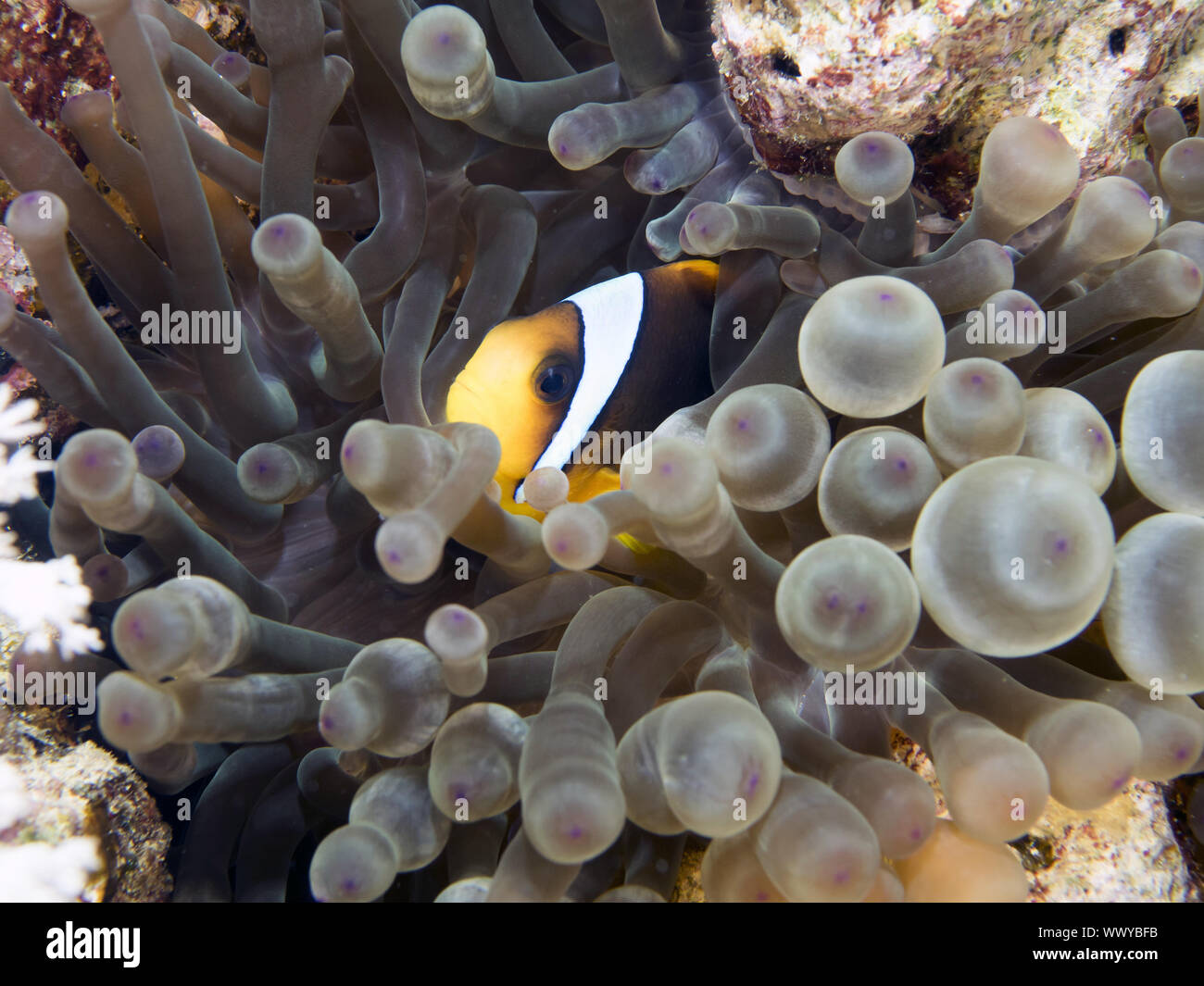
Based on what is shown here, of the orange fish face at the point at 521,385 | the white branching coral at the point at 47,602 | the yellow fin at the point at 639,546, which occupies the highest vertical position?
the orange fish face at the point at 521,385

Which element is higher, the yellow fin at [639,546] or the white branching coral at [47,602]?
the yellow fin at [639,546]

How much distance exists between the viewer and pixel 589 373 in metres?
1.14

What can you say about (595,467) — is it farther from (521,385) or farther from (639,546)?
(639,546)

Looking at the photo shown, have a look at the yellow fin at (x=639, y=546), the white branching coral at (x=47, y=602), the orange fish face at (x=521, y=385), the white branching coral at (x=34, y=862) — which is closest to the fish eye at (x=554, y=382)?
the orange fish face at (x=521, y=385)

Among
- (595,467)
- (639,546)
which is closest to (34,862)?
(639,546)

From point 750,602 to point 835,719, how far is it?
0.48 feet

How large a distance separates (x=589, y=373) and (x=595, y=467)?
13 cm

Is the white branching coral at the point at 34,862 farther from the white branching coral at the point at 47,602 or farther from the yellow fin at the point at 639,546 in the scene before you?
the yellow fin at the point at 639,546

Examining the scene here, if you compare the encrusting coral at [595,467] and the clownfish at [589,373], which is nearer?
the encrusting coral at [595,467]

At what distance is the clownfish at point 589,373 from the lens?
3.59 feet

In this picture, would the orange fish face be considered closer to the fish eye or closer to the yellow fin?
the fish eye

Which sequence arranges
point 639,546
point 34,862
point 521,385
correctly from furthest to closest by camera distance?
point 521,385
point 639,546
point 34,862
